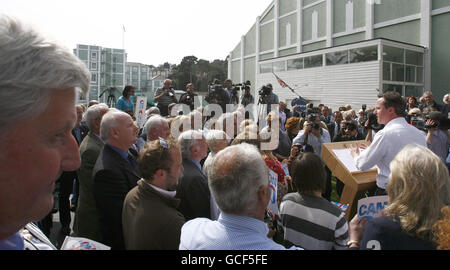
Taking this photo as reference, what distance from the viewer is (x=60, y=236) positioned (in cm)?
454

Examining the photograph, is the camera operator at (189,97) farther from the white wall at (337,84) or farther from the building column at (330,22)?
the building column at (330,22)

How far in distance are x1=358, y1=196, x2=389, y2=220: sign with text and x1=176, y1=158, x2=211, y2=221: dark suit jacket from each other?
1.36 meters

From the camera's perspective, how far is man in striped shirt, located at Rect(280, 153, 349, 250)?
2.38 m

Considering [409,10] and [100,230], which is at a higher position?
[409,10]

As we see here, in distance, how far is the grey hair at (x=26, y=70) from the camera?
680mm

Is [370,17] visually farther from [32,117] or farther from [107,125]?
[32,117]

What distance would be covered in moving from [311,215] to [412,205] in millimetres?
806

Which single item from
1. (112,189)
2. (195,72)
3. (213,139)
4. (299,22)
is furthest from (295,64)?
(195,72)

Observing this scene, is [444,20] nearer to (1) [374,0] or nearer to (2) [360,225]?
Answer: (1) [374,0]

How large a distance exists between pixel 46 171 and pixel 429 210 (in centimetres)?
201

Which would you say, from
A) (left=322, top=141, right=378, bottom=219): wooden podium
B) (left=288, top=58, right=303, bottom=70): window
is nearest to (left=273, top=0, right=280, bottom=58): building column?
(left=288, top=58, right=303, bottom=70): window

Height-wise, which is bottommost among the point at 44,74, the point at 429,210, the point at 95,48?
the point at 429,210

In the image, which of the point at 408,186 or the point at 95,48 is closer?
the point at 408,186

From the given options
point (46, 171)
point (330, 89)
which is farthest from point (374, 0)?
point (46, 171)
